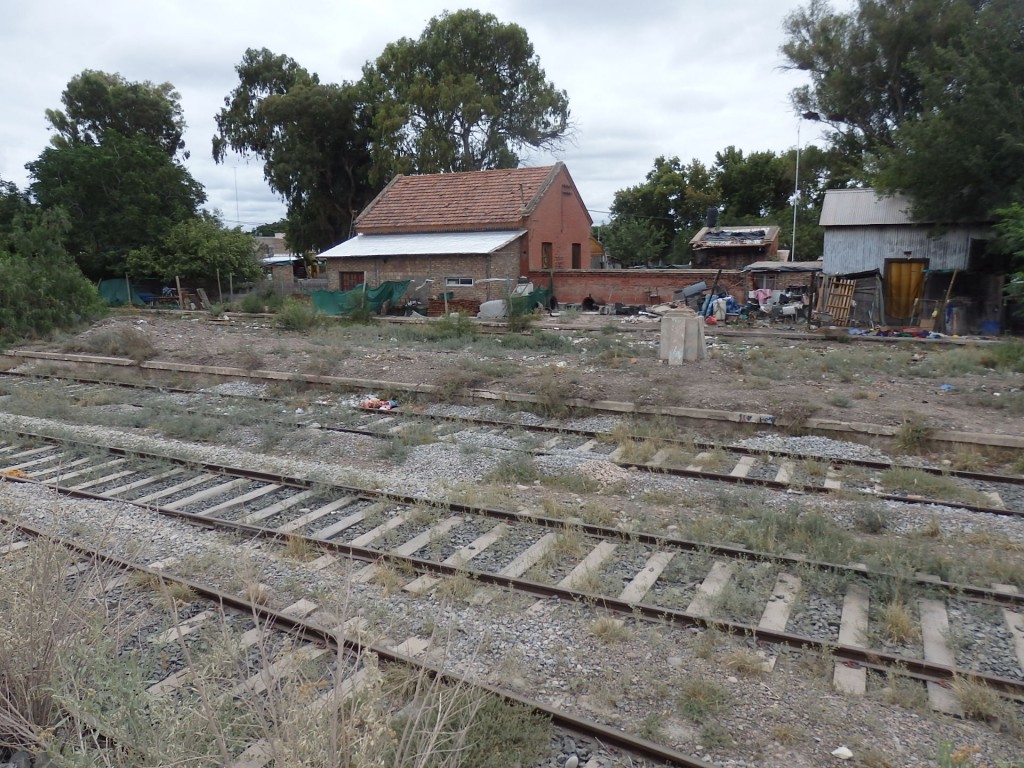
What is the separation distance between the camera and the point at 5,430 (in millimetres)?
10836

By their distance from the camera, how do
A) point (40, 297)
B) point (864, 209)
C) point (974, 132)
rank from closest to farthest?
point (974, 132) → point (40, 297) → point (864, 209)

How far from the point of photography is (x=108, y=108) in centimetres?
5269

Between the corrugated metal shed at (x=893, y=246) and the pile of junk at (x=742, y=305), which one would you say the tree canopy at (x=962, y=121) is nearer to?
the corrugated metal shed at (x=893, y=246)

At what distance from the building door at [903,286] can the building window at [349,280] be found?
68.2 ft

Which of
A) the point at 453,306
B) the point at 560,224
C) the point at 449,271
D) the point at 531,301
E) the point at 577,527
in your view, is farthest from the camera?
the point at 560,224

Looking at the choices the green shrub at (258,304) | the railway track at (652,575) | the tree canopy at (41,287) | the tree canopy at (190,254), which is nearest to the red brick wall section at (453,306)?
the green shrub at (258,304)

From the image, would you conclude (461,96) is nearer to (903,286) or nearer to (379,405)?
(903,286)

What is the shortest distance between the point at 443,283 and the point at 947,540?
25423mm

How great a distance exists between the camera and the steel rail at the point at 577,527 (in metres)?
5.53

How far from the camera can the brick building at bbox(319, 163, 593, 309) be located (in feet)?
99.8

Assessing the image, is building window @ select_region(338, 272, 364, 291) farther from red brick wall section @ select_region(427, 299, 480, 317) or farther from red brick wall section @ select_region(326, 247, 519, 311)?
red brick wall section @ select_region(427, 299, 480, 317)

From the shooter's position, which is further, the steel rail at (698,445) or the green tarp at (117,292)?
the green tarp at (117,292)

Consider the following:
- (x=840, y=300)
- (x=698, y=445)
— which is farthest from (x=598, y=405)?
(x=840, y=300)

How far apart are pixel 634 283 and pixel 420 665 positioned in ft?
87.2
